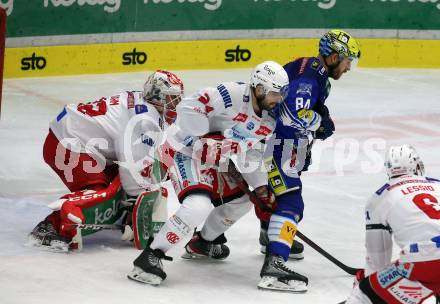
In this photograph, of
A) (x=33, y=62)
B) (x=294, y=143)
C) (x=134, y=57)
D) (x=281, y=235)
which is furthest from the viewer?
(x=134, y=57)

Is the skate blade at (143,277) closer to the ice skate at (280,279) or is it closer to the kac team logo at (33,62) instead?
the ice skate at (280,279)

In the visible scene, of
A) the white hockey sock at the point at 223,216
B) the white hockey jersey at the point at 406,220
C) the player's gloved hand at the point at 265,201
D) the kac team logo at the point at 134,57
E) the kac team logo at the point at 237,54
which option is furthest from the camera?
the kac team logo at the point at 237,54

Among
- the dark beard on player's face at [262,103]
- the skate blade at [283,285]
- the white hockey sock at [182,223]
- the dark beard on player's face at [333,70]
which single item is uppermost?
the dark beard on player's face at [333,70]

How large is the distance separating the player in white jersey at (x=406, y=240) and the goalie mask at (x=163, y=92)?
1.69 meters

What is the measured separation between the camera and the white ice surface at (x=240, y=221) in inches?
210

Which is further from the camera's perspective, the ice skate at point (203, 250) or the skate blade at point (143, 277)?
the ice skate at point (203, 250)

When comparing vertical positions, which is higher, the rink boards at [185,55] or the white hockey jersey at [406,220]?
the rink boards at [185,55]

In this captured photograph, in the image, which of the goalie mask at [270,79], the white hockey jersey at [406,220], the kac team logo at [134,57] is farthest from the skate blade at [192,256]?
the kac team logo at [134,57]

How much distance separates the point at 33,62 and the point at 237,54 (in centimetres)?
200

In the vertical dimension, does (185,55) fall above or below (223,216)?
above

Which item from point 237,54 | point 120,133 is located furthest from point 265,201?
point 237,54

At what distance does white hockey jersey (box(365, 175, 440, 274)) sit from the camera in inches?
173

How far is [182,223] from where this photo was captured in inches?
210

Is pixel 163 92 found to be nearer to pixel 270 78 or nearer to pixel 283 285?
pixel 270 78
